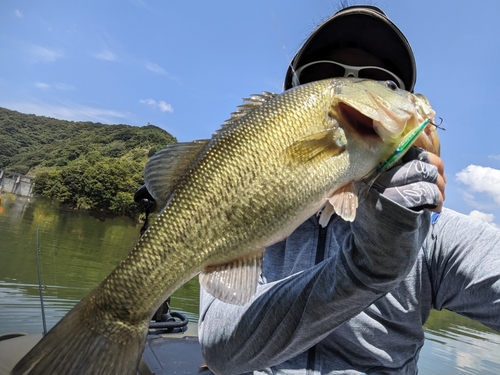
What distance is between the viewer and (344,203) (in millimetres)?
1340

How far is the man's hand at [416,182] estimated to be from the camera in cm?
122

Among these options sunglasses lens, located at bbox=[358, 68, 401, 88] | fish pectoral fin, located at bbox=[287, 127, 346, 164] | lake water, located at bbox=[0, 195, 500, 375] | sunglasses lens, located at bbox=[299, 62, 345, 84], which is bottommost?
lake water, located at bbox=[0, 195, 500, 375]

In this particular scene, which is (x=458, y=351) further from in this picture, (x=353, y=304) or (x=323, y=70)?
(x=353, y=304)

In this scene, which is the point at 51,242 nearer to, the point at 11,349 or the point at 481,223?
the point at 11,349

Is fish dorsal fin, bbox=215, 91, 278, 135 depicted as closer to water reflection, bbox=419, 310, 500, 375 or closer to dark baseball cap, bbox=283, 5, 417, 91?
dark baseball cap, bbox=283, 5, 417, 91

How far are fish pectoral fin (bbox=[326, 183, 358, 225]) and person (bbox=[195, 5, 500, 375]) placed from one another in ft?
0.14

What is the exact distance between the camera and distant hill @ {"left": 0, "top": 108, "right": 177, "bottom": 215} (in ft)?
200

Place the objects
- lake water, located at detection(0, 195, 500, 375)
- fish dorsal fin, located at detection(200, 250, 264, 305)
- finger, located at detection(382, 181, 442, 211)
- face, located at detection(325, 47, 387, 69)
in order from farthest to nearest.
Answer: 1. lake water, located at detection(0, 195, 500, 375)
2. face, located at detection(325, 47, 387, 69)
3. fish dorsal fin, located at detection(200, 250, 264, 305)
4. finger, located at detection(382, 181, 442, 211)

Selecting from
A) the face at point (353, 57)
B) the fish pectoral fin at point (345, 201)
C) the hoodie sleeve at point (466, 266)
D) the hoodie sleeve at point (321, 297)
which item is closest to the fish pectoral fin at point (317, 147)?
the fish pectoral fin at point (345, 201)

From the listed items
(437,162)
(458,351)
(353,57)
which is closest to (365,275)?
(437,162)

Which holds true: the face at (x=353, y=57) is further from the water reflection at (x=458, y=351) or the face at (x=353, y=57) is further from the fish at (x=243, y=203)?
the water reflection at (x=458, y=351)

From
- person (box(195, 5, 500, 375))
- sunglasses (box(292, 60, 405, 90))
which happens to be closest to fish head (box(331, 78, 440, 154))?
person (box(195, 5, 500, 375))

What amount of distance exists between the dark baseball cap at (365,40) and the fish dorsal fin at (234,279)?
1556mm

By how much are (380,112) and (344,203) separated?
43cm
